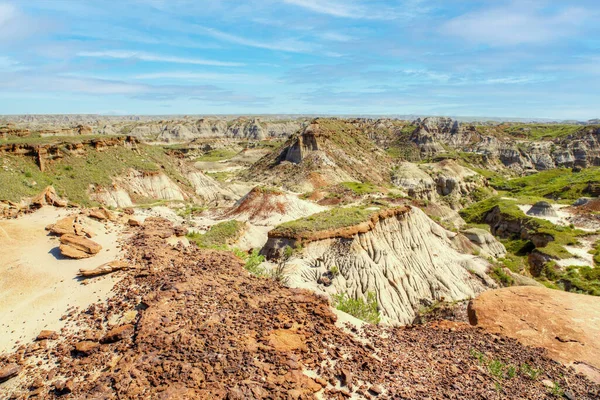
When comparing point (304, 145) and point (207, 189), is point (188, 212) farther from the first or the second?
point (304, 145)

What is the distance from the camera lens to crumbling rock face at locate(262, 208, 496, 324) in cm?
2280

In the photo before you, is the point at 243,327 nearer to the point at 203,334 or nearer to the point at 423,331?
the point at 203,334

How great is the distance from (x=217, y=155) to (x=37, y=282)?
119 metres

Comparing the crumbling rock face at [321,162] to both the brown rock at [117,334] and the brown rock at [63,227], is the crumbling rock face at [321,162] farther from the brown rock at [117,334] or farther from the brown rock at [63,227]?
Result: the brown rock at [117,334]

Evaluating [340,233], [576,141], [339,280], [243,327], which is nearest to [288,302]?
[243,327]

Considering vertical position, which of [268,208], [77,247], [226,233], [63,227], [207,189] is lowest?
[207,189]

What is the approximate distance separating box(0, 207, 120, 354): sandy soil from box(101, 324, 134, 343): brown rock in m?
1.68

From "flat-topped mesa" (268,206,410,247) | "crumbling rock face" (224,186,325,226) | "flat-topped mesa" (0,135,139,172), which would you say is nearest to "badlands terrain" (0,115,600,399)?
"flat-topped mesa" (268,206,410,247)

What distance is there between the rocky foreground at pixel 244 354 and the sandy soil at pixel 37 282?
576 millimetres

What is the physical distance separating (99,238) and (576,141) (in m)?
143

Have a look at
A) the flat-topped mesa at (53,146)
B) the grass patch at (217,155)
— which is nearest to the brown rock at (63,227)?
the flat-topped mesa at (53,146)

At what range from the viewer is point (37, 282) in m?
10.5

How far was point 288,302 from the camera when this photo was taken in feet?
33.5

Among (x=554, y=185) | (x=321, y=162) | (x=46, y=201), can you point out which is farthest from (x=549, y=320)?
(x=554, y=185)
